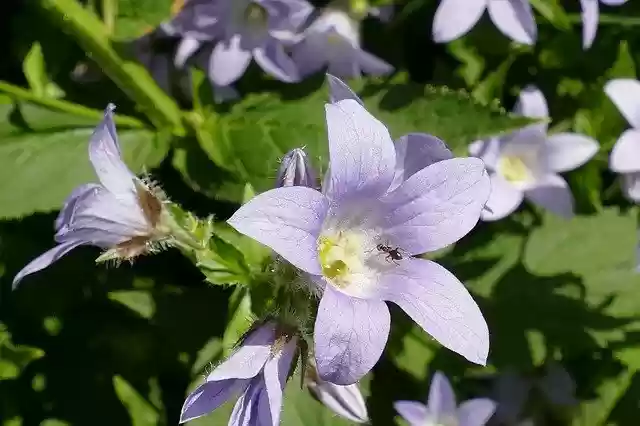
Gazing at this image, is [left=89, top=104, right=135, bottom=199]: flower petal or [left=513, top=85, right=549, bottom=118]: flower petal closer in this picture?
[left=89, top=104, right=135, bottom=199]: flower petal

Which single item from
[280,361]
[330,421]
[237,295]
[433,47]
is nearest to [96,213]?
[237,295]

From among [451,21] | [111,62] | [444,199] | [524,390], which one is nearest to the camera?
[444,199]

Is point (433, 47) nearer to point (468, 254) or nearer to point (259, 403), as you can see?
point (468, 254)

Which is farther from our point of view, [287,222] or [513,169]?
[513,169]

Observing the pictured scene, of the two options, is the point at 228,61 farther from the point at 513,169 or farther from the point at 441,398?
the point at 441,398

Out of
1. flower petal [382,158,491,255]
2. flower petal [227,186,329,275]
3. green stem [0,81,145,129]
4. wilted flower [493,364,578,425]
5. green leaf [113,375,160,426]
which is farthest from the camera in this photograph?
wilted flower [493,364,578,425]

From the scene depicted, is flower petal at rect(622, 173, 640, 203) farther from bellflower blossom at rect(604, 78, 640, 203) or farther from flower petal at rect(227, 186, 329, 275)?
flower petal at rect(227, 186, 329, 275)

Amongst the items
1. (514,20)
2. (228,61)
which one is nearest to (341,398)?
(228,61)

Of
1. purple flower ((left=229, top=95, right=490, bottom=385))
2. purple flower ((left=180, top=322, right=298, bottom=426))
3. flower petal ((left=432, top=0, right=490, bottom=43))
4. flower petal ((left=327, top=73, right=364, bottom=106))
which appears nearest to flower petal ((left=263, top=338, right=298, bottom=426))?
purple flower ((left=180, top=322, right=298, bottom=426))
